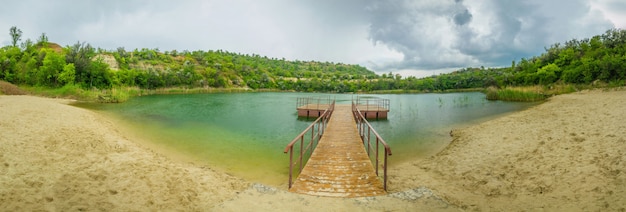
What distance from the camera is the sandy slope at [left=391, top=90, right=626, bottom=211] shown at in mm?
5316

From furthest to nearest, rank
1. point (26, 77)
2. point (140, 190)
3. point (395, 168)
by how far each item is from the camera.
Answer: point (26, 77) < point (395, 168) < point (140, 190)

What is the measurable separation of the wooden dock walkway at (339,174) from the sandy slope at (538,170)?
100 centimetres

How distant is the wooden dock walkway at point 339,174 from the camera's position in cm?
612

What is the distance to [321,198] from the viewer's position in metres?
5.58

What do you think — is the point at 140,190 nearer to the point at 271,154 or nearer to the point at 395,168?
the point at 271,154

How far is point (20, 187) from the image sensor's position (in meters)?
5.02

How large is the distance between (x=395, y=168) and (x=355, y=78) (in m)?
116

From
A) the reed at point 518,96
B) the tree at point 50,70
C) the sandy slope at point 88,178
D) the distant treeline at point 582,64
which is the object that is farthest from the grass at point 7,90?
the distant treeline at point 582,64

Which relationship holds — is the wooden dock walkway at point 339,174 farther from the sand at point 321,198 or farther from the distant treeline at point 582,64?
the distant treeline at point 582,64

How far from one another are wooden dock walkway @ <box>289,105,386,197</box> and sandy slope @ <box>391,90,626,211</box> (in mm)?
1005

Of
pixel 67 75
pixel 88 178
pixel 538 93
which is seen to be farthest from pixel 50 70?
pixel 538 93

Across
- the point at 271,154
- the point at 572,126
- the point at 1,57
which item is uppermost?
the point at 1,57

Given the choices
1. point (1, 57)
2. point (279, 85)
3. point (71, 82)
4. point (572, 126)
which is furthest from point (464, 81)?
point (1, 57)

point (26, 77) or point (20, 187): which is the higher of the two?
point (26, 77)
